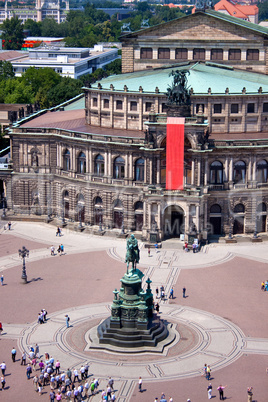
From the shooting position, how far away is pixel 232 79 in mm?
132625

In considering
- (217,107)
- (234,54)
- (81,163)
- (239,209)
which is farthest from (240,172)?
(234,54)

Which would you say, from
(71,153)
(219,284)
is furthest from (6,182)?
(219,284)

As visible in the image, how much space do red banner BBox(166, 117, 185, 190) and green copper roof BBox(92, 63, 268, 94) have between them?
506 inches

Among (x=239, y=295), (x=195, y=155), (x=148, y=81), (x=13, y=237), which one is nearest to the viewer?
(x=239, y=295)

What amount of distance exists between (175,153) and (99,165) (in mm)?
14715

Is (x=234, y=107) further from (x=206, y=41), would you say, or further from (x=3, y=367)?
(x=3, y=367)

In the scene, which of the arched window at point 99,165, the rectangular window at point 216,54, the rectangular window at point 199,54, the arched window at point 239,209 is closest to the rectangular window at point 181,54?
the rectangular window at point 199,54

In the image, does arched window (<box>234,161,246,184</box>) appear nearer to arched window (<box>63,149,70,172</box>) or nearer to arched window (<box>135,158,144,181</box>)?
arched window (<box>135,158,144,181</box>)

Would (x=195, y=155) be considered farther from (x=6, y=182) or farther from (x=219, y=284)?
(x=6, y=182)

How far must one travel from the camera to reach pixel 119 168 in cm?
12519

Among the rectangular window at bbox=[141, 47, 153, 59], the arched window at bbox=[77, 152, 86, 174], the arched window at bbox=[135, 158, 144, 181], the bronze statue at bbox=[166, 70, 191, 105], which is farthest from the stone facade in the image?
the arched window at bbox=[135, 158, 144, 181]

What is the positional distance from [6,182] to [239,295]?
52.1 meters

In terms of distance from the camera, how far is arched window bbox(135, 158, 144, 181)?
12319cm

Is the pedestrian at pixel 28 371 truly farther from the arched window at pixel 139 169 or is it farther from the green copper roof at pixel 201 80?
the green copper roof at pixel 201 80
